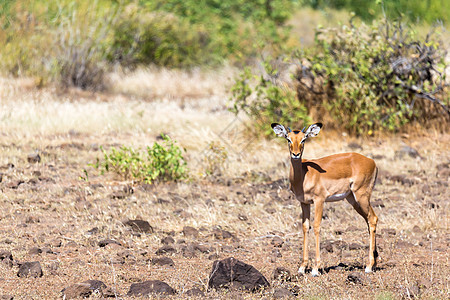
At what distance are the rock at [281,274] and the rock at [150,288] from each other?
83 cm

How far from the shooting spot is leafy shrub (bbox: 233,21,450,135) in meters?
10.3

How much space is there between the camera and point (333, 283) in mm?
4805

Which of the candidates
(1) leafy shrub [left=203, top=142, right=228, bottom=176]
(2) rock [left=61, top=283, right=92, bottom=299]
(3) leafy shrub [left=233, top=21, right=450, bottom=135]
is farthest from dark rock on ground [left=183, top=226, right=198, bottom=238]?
(3) leafy shrub [left=233, top=21, right=450, bottom=135]

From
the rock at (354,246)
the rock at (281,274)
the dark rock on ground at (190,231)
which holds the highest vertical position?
the rock at (281,274)

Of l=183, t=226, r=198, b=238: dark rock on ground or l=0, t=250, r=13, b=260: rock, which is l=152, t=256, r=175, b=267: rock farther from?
l=0, t=250, r=13, b=260: rock

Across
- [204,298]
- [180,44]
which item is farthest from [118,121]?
[180,44]

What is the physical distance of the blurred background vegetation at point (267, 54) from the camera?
1041cm

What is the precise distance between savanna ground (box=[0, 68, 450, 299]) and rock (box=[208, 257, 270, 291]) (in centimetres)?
10

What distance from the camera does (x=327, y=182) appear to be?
4895 millimetres

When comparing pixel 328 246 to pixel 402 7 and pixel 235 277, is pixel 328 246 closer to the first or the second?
pixel 235 277

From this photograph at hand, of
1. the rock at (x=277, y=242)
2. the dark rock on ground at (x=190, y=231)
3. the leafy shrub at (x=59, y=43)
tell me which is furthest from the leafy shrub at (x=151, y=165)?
the leafy shrub at (x=59, y=43)

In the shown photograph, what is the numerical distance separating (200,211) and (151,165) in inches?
62.4

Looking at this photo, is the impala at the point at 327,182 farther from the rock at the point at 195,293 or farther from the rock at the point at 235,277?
the rock at the point at 195,293

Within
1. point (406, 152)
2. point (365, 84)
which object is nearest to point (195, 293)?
point (406, 152)
